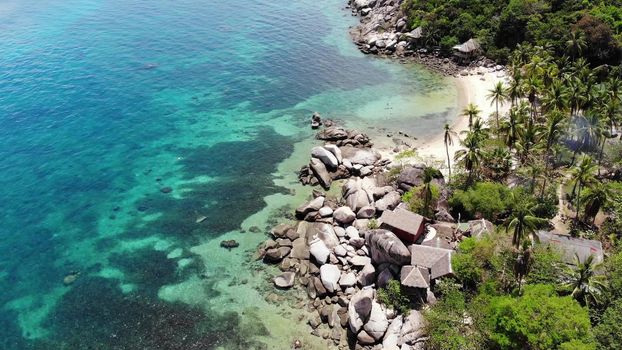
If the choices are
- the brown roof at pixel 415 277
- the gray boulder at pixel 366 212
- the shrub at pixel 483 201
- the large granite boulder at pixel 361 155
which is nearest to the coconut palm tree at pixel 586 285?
the brown roof at pixel 415 277

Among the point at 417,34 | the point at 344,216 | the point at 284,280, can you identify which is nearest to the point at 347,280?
the point at 284,280

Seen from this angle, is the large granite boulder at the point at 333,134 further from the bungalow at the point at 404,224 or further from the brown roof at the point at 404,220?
the bungalow at the point at 404,224

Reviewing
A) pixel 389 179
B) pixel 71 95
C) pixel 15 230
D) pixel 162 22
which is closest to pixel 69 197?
pixel 15 230

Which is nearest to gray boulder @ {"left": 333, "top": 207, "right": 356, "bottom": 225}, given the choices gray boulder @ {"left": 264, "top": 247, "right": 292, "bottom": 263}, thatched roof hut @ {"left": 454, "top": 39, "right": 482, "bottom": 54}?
gray boulder @ {"left": 264, "top": 247, "right": 292, "bottom": 263}

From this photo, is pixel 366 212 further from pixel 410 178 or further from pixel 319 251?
pixel 319 251

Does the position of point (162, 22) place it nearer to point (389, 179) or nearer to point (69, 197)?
point (69, 197)

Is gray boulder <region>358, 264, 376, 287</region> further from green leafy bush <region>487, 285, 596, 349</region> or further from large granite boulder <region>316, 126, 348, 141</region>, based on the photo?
large granite boulder <region>316, 126, 348, 141</region>
